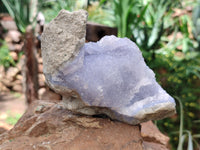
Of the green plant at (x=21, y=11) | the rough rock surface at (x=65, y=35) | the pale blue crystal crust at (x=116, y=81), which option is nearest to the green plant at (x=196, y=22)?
the green plant at (x=21, y=11)

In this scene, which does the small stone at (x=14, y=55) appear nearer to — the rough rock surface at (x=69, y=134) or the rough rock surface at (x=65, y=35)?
the rough rock surface at (x=69, y=134)

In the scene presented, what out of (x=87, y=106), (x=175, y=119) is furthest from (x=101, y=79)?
(x=175, y=119)

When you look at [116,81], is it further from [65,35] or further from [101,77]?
[65,35]

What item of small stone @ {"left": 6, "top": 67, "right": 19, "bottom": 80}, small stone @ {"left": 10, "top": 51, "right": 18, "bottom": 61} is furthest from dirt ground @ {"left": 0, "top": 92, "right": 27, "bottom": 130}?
small stone @ {"left": 10, "top": 51, "right": 18, "bottom": 61}

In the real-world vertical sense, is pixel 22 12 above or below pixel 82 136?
above

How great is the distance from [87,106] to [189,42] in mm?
3115

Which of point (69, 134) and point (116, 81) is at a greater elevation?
point (116, 81)

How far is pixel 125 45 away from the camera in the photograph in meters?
1.38

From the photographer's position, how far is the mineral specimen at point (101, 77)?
1.23 metres

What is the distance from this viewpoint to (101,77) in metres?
1.27

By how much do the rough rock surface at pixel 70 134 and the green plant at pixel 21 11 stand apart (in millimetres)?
2143

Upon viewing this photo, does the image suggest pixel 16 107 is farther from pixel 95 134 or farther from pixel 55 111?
pixel 95 134

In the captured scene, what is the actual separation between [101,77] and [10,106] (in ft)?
13.0

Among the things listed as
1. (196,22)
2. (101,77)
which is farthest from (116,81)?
(196,22)
